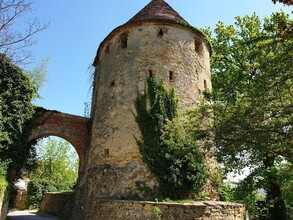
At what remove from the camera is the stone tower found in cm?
1059

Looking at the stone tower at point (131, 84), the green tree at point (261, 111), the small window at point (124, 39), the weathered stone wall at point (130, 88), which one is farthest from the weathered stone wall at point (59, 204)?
the green tree at point (261, 111)

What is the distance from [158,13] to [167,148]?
7.41m

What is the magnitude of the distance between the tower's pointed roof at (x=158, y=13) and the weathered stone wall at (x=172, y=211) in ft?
28.4

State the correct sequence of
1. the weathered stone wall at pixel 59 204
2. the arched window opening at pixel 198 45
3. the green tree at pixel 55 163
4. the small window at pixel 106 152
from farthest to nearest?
the green tree at pixel 55 163, the weathered stone wall at pixel 59 204, the arched window opening at pixel 198 45, the small window at pixel 106 152

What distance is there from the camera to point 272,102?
6.22 metres

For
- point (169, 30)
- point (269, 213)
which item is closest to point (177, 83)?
point (169, 30)

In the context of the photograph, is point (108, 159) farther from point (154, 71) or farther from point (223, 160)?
point (223, 160)

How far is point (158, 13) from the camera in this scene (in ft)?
44.7

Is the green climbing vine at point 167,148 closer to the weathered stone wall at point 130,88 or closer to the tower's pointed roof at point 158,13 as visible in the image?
the weathered stone wall at point 130,88

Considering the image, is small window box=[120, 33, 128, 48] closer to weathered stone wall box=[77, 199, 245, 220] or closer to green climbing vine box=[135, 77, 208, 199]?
green climbing vine box=[135, 77, 208, 199]

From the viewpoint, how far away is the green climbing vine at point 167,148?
9.44m

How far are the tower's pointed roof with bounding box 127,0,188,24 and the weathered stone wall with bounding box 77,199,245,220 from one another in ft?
28.4

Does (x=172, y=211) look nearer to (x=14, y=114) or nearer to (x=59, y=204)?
(x=14, y=114)

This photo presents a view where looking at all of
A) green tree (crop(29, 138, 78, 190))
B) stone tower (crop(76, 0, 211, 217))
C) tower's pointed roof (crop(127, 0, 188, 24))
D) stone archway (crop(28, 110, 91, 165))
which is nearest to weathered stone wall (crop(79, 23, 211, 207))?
stone tower (crop(76, 0, 211, 217))
